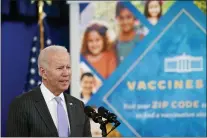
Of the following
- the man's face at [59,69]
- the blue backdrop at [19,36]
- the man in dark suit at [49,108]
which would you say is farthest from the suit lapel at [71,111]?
the blue backdrop at [19,36]

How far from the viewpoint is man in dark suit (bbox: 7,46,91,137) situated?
220 cm

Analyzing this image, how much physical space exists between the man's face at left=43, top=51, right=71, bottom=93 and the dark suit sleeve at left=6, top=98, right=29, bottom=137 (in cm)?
20

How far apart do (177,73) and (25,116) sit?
3.69 m

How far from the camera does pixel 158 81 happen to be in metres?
5.70

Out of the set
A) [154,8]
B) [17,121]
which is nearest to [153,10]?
[154,8]

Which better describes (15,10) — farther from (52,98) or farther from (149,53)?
(52,98)

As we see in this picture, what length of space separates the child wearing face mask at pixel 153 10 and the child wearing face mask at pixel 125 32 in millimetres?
195

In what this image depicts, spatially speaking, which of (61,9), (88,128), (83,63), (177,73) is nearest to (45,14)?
(61,9)

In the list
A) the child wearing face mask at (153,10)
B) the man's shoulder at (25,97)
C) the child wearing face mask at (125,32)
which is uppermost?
the child wearing face mask at (153,10)

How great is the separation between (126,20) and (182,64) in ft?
2.96

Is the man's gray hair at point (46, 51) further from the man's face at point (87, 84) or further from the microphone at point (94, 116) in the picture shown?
the man's face at point (87, 84)

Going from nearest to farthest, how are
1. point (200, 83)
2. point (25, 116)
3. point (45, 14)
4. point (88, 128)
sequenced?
point (25, 116) < point (88, 128) < point (200, 83) < point (45, 14)

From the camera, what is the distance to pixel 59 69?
2.26m

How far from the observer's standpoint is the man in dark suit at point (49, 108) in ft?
7.23
